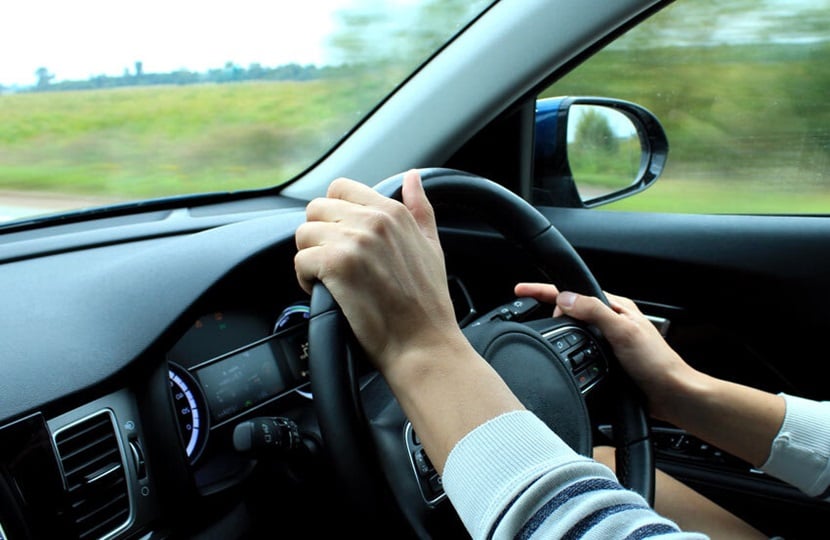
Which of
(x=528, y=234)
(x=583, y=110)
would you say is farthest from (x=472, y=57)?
(x=528, y=234)

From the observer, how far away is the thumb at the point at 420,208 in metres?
1.19

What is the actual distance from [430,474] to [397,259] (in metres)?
0.34

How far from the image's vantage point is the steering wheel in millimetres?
1114

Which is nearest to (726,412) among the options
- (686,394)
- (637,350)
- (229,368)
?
(686,394)

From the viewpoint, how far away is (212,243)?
1621 mm

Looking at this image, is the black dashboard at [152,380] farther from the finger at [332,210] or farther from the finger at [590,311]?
the finger at [590,311]

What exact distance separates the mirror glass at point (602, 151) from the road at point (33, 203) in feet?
4.29

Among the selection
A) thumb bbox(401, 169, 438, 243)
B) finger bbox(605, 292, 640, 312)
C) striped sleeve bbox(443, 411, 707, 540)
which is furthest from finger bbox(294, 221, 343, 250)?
finger bbox(605, 292, 640, 312)

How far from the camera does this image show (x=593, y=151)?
2.36m

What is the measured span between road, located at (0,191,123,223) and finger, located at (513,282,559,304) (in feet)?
3.33

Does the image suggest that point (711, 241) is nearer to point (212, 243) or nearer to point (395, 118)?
point (395, 118)

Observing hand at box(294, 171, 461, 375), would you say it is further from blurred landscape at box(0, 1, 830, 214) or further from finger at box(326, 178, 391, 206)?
blurred landscape at box(0, 1, 830, 214)

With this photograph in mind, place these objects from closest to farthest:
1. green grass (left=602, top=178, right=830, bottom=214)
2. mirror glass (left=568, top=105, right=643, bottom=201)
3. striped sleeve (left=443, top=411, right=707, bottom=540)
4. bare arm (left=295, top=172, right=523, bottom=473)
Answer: striped sleeve (left=443, top=411, right=707, bottom=540) → bare arm (left=295, top=172, right=523, bottom=473) → green grass (left=602, top=178, right=830, bottom=214) → mirror glass (left=568, top=105, right=643, bottom=201)

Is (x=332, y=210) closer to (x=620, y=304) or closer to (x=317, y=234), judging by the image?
(x=317, y=234)
